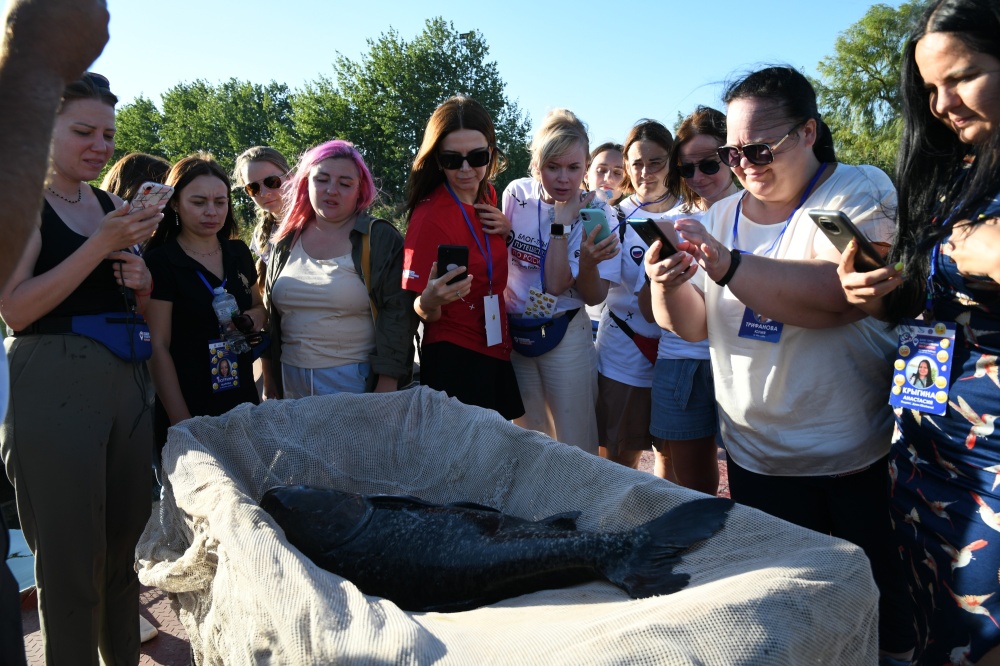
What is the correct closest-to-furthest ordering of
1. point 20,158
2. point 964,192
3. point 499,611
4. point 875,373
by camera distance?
1. point 20,158
2. point 499,611
3. point 964,192
4. point 875,373

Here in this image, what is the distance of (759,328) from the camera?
2.39 m

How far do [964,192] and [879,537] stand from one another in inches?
48.1

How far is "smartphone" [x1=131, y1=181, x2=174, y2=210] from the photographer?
109 inches

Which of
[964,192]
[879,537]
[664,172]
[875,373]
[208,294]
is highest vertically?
[664,172]

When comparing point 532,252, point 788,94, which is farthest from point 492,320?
point 788,94

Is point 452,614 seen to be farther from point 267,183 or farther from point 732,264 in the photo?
point 267,183

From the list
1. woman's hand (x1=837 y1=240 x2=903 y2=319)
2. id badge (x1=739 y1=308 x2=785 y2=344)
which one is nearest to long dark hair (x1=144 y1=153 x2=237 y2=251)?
id badge (x1=739 y1=308 x2=785 y2=344)

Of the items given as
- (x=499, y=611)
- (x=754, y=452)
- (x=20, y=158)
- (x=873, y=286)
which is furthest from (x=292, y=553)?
(x=873, y=286)

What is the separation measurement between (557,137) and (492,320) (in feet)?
3.66

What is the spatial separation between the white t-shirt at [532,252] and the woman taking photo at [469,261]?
146mm

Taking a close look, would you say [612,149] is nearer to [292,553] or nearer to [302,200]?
[302,200]

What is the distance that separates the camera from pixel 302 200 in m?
3.67

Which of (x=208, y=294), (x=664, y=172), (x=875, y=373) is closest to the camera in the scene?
(x=875, y=373)

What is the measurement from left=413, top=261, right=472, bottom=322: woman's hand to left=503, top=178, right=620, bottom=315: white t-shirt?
52cm
